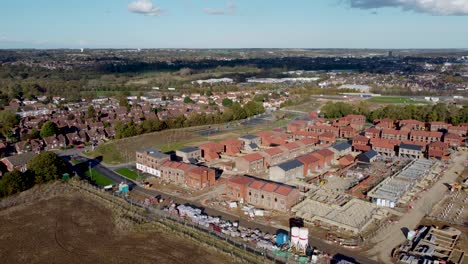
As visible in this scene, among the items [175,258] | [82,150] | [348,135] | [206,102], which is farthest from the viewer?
[206,102]

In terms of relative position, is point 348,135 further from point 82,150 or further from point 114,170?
Result: point 82,150

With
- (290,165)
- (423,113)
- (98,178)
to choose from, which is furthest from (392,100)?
(98,178)

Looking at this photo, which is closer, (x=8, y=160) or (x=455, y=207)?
(x=455, y=207)

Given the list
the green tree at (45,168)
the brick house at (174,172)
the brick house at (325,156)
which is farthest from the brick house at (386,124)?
the green tree at (45,168)

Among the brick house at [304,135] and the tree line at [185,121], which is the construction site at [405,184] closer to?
the brick house at [304,135]

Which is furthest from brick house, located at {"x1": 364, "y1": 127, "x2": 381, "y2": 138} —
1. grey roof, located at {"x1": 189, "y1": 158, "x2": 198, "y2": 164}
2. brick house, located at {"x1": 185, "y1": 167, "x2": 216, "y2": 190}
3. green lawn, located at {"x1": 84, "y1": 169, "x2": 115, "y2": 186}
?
green lawn, located at {"x1": 84, "y1": 169, "x2": 115, "y2": 186}

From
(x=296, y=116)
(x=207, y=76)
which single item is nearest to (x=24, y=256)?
(x=296, y=116)
